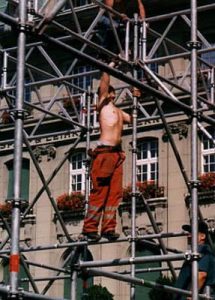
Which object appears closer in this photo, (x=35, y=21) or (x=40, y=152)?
(x=35, y=21)

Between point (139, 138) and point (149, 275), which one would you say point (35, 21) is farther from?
point (139, 138)

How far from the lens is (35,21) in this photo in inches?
541

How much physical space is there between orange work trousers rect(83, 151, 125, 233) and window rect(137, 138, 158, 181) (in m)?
24.5


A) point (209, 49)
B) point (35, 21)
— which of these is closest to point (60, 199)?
point (209, 49)

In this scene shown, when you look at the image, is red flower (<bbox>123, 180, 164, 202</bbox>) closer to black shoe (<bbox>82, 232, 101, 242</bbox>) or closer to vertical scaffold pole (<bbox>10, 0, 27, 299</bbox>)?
black shoe (<bbox>82, 232, 101, 242</bbox>)

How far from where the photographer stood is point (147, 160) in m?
40.4

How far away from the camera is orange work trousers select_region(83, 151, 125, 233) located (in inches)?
603

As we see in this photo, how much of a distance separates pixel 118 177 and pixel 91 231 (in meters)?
0.79

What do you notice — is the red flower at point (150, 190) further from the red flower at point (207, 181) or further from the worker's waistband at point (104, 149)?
the worker's waistband at point (104, 149)

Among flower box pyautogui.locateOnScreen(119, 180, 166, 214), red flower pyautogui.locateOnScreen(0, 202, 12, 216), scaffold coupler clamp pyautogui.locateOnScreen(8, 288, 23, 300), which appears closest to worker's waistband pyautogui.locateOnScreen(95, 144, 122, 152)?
scaffold coupler clamp pyautogui.locateOnScreen(8, 288, 23, 300)

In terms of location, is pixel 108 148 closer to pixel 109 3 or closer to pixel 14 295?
pixel 109 3

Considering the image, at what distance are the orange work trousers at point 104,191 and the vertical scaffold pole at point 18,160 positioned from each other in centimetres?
264

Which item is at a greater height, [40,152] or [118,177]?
[40,152]

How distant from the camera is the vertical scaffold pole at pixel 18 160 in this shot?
12430 millimetres
